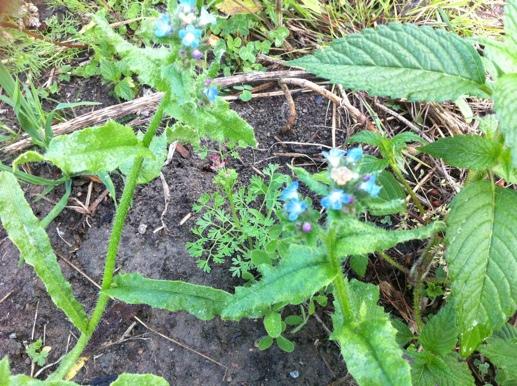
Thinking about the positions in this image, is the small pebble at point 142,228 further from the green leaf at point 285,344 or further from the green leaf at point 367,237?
the green leaf at point 367,237

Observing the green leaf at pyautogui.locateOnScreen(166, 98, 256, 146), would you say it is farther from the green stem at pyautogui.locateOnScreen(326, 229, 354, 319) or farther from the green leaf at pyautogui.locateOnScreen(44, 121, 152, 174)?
the green stem at pyautogui.locateOnScreen(326, 229, 354, 319)

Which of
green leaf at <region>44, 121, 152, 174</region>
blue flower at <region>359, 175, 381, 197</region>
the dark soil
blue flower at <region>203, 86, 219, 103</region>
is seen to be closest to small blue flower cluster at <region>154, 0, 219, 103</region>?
blue flower at <region>203, 86, 219, 103</region>

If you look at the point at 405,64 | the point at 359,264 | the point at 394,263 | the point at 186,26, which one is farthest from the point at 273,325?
the point at 186,26

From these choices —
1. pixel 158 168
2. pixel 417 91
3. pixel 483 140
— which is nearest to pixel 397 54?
pixel 417 91

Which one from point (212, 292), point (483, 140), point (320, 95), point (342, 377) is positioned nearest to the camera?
point (483, 140)

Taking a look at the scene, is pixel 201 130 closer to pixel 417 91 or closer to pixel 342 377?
pixel 417 91

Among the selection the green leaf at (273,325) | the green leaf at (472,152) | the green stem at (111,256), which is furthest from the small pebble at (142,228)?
the green leaf at (472,152)

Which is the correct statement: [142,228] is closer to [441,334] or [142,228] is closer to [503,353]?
[441,334]
